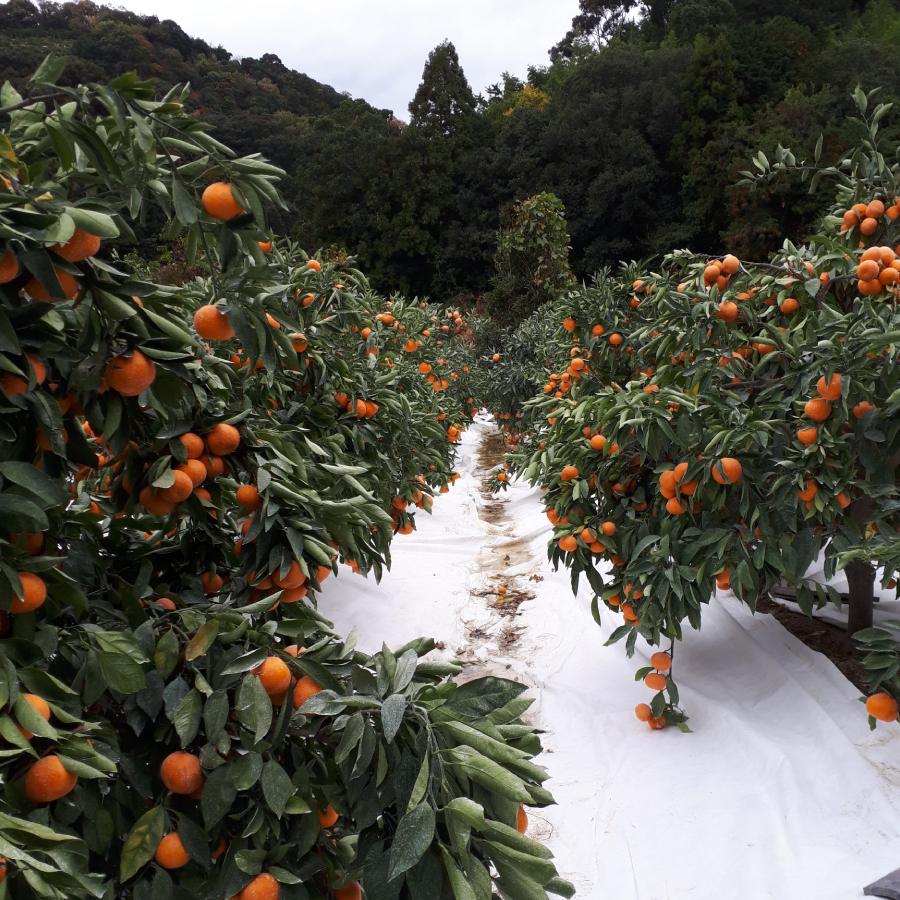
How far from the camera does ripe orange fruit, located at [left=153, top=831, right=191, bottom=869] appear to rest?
0.69 meters

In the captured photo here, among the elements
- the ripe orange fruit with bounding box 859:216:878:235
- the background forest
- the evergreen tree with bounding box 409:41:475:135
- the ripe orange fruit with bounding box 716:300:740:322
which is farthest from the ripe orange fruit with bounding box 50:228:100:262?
the evergreen tree with bounding box 409:41:475:135

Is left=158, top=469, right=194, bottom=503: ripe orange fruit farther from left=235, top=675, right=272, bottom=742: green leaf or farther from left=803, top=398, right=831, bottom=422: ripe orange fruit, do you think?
left=803, top=398, right=831, bottom=422: ripe orange fruit

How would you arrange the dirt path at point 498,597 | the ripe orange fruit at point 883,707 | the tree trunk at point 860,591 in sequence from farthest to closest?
Answer: the dirt path at point 498,597, the tree trunk at point 860,591, the ripe orange fruit at point 883,707

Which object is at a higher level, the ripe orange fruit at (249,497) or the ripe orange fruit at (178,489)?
the ripe orange fruit at (178,489)

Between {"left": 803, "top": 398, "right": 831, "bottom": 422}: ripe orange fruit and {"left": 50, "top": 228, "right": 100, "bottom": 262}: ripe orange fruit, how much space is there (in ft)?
5.46

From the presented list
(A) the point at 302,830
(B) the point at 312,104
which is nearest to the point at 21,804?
(A) the point at 302,830

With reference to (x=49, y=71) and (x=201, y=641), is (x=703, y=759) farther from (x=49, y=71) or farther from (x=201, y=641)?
(x=49, y=71)

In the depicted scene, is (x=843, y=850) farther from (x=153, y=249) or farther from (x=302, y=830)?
(x=153, y=249)

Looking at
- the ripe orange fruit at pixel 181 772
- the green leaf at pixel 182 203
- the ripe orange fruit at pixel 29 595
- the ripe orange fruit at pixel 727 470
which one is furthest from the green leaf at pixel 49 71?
the ripe orange fruit at pixel 727 470

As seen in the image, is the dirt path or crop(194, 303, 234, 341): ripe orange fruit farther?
the dirt path

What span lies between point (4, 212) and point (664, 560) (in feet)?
6.26

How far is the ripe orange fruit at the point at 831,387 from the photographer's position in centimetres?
171

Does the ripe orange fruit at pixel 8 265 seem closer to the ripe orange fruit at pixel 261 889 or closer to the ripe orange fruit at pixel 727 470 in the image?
the ripe orange fruit at pixel 261 889

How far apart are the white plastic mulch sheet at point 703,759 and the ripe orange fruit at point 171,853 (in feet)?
4.62
